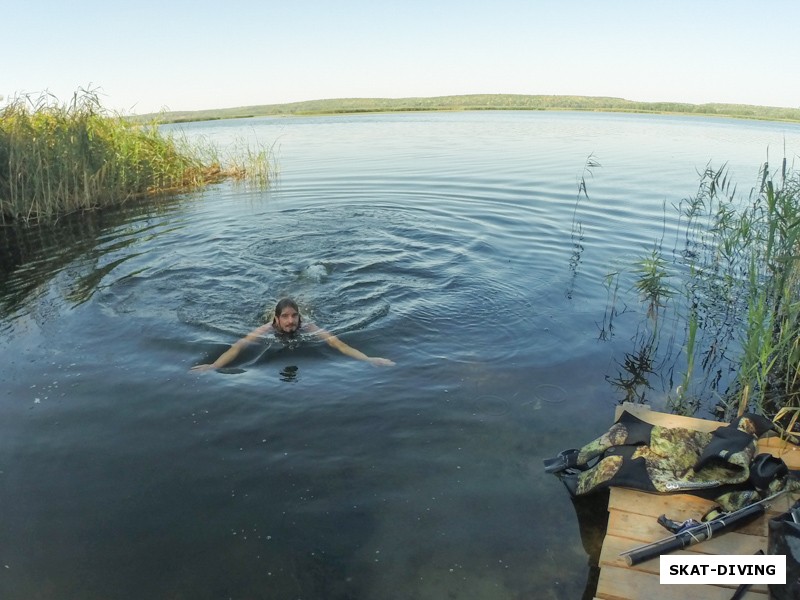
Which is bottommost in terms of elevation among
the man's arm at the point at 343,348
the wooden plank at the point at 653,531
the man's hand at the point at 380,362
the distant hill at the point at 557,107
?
the wooden plank at the point at 653,531

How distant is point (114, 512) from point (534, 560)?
11.5 feet

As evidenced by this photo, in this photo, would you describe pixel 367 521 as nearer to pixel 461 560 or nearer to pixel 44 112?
pixel 461 560

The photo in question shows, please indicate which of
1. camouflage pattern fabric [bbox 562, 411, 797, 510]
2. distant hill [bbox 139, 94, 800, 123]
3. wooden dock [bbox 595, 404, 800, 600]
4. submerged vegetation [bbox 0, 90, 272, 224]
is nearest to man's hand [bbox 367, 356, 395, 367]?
camouflage pattern fabric [bbox 562, 411, 797, 510]

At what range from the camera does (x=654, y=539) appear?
397 cm

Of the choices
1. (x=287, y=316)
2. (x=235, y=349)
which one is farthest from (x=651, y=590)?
(x=235, y=349)

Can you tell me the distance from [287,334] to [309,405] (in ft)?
5.70

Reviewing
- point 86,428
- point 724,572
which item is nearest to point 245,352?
point 86,428

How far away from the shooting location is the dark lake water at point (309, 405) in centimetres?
433

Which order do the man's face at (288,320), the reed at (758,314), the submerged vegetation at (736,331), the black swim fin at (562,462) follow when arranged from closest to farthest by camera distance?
the black swim fin at (562,462)
the reed at (758,314)
the submerged vegetation at (736,331)
the man's face at (288,320)

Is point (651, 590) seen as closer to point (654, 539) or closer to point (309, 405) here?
point (654, 539)

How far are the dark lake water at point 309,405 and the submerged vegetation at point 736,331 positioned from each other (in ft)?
1.80

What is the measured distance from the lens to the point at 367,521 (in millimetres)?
4699

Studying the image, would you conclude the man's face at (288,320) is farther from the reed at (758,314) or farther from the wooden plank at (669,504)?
the reed at (758,314)

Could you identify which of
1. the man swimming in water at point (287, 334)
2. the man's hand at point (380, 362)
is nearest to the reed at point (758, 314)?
the man's hand at point (380, 362)
